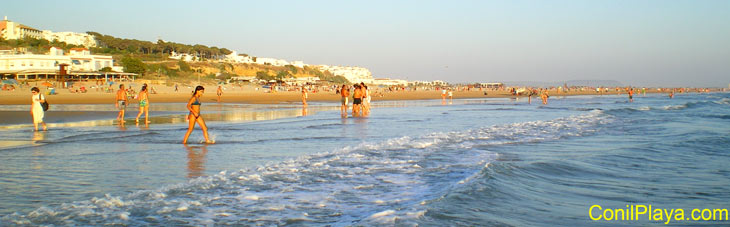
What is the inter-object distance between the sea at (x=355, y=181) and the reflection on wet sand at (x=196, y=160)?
0.13ft

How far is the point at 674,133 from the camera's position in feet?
46.0

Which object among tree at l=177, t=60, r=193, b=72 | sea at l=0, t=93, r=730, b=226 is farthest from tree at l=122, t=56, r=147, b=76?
sea at l=0, t=93, r=730, b=226

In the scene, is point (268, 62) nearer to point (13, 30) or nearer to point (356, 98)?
point (13, 30)

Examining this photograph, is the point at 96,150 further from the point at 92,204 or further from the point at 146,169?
the point at 92,204

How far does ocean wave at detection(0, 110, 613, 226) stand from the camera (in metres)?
4.45

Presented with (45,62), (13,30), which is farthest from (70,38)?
(45,62)

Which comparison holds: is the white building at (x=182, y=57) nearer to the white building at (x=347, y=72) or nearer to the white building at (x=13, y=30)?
the white building at (x=13, y=30)

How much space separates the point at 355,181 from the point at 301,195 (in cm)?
105

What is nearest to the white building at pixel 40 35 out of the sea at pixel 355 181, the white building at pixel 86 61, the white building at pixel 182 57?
the white building at pixel 182 57

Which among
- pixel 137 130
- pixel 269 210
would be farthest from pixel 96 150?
pixel 269 210

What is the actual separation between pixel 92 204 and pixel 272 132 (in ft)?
27.7

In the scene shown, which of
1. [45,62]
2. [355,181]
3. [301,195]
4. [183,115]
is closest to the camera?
[301,195]

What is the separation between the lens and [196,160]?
793 centimetres

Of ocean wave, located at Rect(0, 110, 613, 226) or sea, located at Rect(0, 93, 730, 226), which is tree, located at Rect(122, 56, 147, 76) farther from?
ocean wave, located at Rect(0, 110, 613, 226)
